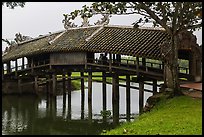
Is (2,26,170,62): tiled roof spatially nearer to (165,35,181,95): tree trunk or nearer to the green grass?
(165,35,181,95): tree trunk

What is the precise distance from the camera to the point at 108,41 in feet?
75.3

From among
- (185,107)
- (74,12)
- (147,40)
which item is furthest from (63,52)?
(185,107)

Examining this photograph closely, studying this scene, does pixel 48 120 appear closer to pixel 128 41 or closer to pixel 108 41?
pixel 108 41

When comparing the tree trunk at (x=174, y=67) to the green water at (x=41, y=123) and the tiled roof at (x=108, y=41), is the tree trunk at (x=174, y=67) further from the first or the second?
the tiled roof at (x=108, y=41)

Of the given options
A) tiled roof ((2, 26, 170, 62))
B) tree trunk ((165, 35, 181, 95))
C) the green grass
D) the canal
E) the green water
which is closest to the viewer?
the green grass

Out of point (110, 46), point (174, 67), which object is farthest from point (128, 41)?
point (174, 67)

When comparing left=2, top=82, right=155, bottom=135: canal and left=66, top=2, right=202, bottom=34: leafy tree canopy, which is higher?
left=66, top=2, right=202, bottom=34: leafy tree canopy

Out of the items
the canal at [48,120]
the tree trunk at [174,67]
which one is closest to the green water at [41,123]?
the canal at [48,120]

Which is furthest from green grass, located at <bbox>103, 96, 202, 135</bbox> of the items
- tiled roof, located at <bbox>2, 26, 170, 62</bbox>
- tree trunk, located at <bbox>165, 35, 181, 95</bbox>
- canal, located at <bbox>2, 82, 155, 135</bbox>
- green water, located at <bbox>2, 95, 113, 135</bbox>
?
tiled roof, located at <bbox>2, 26, 170, 62</bbox>

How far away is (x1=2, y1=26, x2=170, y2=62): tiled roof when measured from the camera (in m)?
21.2

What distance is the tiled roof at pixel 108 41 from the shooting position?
21.2 meters

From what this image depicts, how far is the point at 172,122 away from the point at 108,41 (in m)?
12.9

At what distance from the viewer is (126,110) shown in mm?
20891

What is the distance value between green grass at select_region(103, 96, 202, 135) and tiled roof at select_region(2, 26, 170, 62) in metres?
6.61
